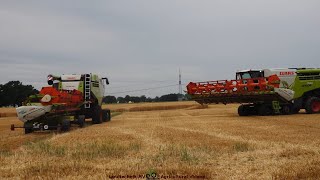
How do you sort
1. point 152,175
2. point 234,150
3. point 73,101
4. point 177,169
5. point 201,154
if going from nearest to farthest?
1. point 152,175
2. point 177,169
3. point 201,154
4. point 234,150
5. point 73,101

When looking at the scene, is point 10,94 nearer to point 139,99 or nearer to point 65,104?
point 139,99

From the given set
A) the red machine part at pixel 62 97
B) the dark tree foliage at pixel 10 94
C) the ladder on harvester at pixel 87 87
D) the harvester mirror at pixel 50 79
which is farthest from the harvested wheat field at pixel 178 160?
the dark tree foliage at pixel 10 94

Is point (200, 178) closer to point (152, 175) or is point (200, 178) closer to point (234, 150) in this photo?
point (152, 175)

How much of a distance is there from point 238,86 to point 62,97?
10661 mm

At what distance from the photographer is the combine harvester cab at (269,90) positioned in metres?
25.1

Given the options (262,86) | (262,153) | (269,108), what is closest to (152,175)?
(262,153)

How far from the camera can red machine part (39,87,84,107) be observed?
19041mm

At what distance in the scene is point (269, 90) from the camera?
24.9 metres

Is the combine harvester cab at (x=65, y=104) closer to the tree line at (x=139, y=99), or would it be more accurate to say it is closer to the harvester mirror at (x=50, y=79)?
the harvester mirror at (x=50, y=79)

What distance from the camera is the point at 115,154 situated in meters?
9.85

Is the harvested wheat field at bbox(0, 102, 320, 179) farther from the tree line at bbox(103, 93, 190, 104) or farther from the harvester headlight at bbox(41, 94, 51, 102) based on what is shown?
the tree line at bbox(103, 93, 190, 104)

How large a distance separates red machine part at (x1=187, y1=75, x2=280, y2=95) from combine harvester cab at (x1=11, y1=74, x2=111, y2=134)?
581 cm

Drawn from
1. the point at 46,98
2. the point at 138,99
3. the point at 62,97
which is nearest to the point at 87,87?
the point at 62,97

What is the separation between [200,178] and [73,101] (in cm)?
1553
